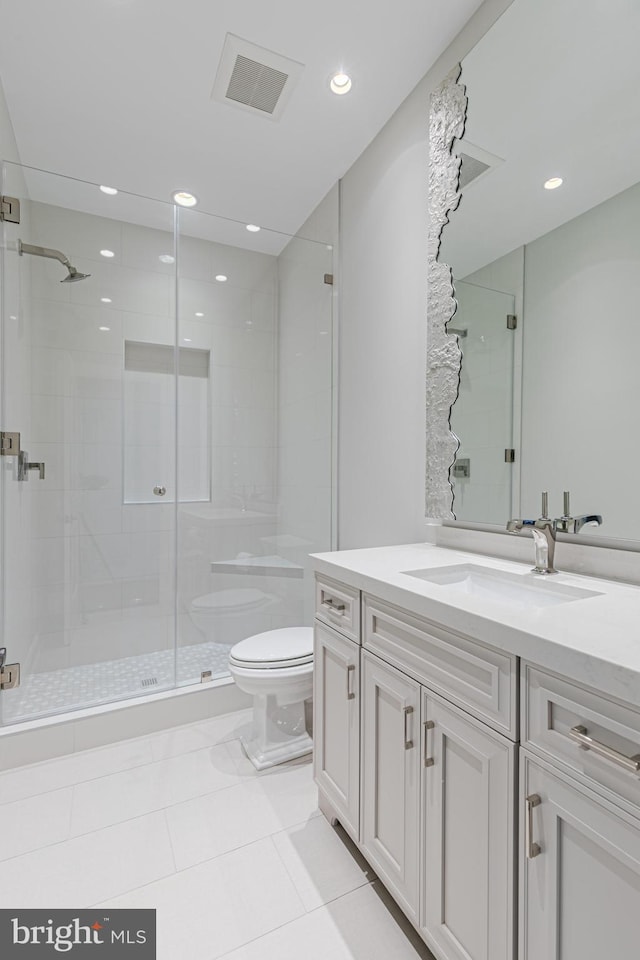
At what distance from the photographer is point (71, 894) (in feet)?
4.15

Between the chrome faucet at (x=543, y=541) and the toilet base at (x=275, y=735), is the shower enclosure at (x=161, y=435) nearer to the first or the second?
the toilet base at (x=275, y=735)

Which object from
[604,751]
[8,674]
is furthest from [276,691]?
[604,751]

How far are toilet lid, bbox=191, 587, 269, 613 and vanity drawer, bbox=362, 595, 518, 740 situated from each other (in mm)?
1612

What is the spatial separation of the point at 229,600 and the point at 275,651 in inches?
35.8

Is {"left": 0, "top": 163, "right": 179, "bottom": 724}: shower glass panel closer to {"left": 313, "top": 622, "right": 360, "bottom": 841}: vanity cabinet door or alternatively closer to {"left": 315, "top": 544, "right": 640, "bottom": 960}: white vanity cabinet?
{"left": 313, "top": 622, "right": 360, "bottom": 841}: vanity cabinet door

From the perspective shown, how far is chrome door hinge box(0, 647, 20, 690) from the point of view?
1944mm

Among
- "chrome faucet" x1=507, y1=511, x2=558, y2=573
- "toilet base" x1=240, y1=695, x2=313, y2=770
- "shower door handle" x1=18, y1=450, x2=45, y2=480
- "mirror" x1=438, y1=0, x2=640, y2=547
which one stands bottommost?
"toilet base" x1=240, y1=695, x2=313, y2=770

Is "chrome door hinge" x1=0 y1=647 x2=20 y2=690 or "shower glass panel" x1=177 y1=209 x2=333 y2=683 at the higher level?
"shower glass panel" x1=177 y1=209 x2=333 y2=683

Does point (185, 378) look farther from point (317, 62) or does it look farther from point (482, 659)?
point (482, 659)

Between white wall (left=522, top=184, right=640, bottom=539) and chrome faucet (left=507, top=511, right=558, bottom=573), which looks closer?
white wall (left=522, top=184, right=640, bottom=539)

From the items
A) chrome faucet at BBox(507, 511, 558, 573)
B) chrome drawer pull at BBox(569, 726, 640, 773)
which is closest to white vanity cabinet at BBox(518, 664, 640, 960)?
chrome drawer pull at BBox(569, 726, 640, 773)

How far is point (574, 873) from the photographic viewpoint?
28.1 inches

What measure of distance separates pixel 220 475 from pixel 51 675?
132 centimetres

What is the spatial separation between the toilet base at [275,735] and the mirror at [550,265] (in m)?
1.10
